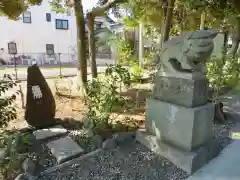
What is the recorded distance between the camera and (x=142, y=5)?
236 inches

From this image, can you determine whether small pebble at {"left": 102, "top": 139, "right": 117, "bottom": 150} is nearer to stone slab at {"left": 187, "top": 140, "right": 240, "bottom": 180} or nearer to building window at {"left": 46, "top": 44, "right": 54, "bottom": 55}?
stone slab at {"left": 187, "top": 140, "right": 240, "bottom": 180}

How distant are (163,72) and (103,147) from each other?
1415mm

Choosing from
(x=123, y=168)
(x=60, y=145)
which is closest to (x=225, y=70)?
(x=123, y=168)

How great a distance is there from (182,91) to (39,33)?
53.3 ft

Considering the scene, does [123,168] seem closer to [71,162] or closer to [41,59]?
[71,162]

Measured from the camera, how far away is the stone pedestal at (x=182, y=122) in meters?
2.79

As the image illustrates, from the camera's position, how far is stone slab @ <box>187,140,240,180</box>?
104 inches

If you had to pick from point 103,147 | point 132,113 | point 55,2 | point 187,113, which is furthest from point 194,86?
point 55,2

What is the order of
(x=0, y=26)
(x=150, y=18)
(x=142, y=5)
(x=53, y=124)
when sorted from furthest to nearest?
(x=0, y=26)
(x=150, y=18)
(x=142, y=5)
(x=53, y=124)

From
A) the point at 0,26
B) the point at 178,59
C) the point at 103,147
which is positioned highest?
the point at 0,26

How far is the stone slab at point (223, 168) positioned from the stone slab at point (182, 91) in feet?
2.75

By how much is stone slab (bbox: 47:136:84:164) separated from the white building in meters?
14.0

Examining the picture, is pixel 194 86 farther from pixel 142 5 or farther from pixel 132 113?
pixel 142 5

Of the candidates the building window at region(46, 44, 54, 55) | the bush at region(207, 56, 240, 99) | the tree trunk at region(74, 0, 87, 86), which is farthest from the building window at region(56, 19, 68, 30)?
the bush at region(207, 56, 240, 99)
